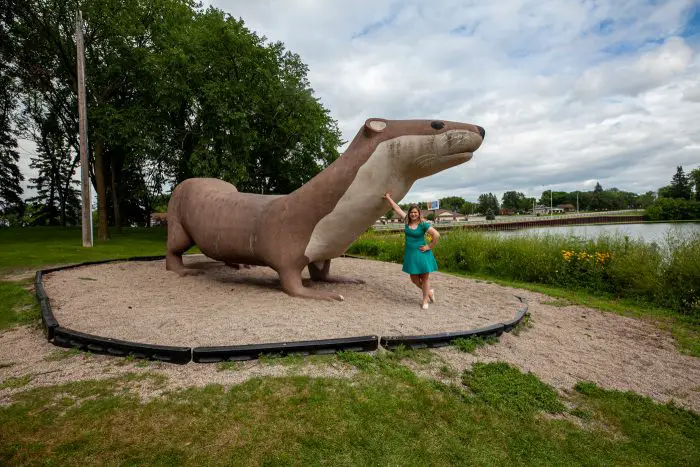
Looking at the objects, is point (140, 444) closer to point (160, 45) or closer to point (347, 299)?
point (347, 299)

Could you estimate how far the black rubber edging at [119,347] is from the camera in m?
2.97

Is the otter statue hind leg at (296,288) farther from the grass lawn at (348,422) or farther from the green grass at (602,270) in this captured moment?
the green grass at (602,270)

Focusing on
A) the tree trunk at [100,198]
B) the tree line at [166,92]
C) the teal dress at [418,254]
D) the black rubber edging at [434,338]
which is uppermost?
the tree line at [166,92]

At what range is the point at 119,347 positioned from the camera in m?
3.14

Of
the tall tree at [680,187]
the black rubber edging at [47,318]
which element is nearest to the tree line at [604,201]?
the tall tree at [680,187]

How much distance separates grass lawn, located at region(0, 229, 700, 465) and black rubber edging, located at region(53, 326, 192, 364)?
22 centimetres

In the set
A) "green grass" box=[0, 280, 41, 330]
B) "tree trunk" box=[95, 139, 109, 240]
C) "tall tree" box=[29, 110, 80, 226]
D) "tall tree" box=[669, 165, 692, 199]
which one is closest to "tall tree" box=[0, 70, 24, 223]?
"tall tree" box=[29, 110, 80, 226]

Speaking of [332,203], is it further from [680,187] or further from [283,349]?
[680,187]

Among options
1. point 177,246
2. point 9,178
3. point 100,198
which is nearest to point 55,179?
point 9,178

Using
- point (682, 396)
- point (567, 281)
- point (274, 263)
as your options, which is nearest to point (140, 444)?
point (274, 263)

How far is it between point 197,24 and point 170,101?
4870 millimetres

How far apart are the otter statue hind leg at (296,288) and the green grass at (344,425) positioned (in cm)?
205

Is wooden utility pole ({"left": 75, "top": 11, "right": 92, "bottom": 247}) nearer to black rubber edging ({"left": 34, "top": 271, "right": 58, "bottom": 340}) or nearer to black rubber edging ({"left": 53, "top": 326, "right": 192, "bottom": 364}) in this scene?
black rubber edging ({"left": 34, "top": 271, "right": 58, "bottom": 340})

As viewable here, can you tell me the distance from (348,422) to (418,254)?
2744 millimetres
